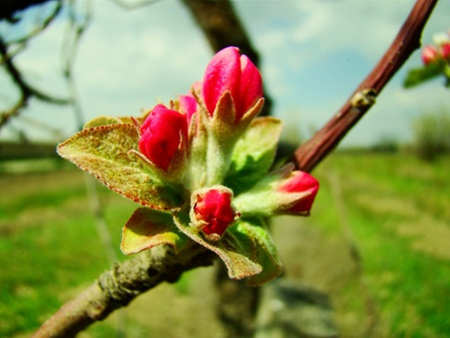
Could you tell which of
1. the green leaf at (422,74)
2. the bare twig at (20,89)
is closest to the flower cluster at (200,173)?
the green leaf at (422,74)

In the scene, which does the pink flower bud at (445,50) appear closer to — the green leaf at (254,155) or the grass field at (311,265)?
the green leaf at (254,155)

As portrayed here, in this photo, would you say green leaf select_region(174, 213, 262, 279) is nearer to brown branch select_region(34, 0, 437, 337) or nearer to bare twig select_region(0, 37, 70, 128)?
brown branch select_region(34, 0, 437, 337)

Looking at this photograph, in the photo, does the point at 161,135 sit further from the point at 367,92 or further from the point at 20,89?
the point at 20,89

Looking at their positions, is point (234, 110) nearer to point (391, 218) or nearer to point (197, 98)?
point (197, 98)

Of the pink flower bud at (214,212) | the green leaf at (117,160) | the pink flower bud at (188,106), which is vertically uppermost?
the pink flower bud at (188,106)

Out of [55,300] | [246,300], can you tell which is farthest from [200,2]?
[55,300]

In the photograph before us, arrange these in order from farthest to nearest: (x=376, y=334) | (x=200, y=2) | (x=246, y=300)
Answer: (x=376, y=334) → (x=246, y=300) → (x=200, y=2)

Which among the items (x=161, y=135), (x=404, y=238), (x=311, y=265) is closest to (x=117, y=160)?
(x=161, y=135)
